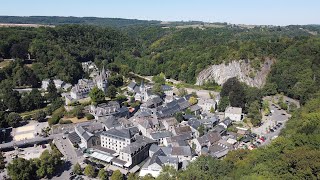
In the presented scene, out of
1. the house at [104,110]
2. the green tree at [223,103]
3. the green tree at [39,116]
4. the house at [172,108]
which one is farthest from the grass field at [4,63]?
the green tree at [223,103]

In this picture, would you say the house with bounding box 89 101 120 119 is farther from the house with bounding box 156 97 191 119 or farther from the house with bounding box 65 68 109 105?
the house with bounding box 65 68 109 105

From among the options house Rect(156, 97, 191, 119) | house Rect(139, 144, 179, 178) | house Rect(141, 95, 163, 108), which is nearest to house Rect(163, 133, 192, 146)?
house Rect(139, 144, 179, 178)

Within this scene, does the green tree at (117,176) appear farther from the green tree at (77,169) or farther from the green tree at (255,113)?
the green tree at (255,113)

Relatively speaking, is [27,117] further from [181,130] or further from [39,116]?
[181,130]

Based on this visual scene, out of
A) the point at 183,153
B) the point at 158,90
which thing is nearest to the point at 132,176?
the point at 183,153

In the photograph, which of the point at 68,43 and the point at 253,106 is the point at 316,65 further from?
the point at 68,43

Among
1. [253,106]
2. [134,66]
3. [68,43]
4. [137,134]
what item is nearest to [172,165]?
[137,134]
